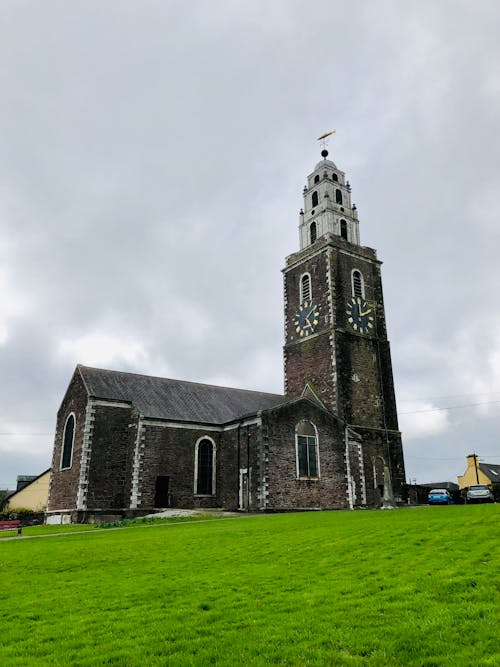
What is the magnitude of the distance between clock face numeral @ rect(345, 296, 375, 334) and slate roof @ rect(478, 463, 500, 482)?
36.3 m

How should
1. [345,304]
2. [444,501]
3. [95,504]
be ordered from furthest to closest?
1. [345,304]
2. [444,501]
3. [95,504]

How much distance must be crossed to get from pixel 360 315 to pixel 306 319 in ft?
14.0

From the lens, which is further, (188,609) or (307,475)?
(307,475)

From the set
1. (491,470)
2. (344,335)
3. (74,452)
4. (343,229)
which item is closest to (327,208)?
(343,229)

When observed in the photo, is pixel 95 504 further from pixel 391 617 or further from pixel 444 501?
pixel 391 617

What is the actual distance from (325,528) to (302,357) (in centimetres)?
2464


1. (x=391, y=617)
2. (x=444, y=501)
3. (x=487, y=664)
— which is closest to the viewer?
(x=487, y=664)

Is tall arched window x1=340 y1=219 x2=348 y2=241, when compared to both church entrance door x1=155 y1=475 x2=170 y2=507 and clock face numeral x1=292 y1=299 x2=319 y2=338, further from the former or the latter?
church entrance door x1=155 y1=475 x2=170 y2=507

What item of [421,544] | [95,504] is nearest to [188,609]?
[421,544]

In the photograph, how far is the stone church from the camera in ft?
103

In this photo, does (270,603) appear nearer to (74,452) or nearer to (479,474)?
(74,452)

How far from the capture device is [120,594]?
30.8 feet

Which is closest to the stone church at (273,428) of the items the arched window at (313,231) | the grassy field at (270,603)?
the arched window at (313,231)

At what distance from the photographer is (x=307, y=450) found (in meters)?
32.9
